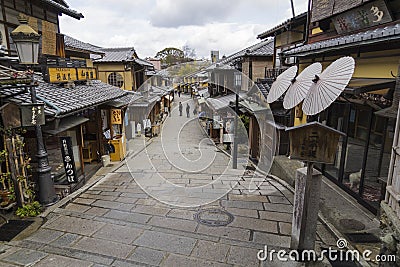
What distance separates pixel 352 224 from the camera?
6438 millimetres

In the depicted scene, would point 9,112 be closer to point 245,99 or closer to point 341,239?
point 341,239

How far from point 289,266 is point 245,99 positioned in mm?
12011

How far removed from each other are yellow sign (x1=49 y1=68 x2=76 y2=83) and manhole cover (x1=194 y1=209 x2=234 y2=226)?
7829mm

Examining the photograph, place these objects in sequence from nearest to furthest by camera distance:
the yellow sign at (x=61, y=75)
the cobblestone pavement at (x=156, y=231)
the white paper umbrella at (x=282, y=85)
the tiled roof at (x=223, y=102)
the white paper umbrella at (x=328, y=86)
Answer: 1. the white paper umbrella at (x=328, y=86)
2. the cobblestone pavement at (x=156, y=231)
3. the white paper umbrella at (x=282, y=85)
4. the yellow sign at (x=61, y=75)
5. the tiled roof at (x=223, y=102)

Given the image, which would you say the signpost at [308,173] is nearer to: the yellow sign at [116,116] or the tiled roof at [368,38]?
the tiled roof at [368,38]

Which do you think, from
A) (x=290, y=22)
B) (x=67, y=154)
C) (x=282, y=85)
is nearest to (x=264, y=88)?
(x=290, y=22)

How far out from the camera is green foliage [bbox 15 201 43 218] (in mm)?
6891

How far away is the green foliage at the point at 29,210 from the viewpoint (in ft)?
22.6

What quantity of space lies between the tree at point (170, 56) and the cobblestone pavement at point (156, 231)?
44.9 m

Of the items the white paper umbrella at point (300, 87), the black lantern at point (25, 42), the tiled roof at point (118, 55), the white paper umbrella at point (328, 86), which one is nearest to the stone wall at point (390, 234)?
the white paper umbrella at point (328, 86)

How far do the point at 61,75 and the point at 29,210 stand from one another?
19.1 feet

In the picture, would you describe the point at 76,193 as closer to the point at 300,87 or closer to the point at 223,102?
the point at 300,87

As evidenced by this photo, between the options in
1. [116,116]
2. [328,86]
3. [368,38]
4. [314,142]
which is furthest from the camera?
[116,116]

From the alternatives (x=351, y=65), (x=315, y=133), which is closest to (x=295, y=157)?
(x=315, y=133)
